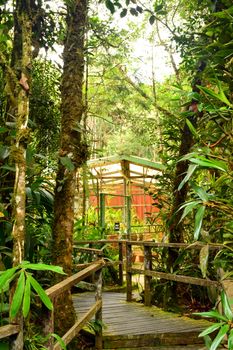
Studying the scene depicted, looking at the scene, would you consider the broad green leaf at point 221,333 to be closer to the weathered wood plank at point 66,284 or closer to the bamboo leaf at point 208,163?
the bamboo leaf at point 208,163

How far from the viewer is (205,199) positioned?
1650mm

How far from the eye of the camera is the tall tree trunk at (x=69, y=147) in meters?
3.29

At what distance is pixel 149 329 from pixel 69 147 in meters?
1.91

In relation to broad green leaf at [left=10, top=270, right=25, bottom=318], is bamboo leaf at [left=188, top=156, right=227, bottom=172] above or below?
above

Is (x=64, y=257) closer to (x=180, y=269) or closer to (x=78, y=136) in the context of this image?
(x=78, y=136)

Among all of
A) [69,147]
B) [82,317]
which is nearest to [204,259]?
[82,317]

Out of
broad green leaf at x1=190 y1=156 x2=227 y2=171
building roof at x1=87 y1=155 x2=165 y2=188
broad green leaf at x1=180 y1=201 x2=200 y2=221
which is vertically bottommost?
broad green leaf at x1=180 y1=201 x2=200 y2=221

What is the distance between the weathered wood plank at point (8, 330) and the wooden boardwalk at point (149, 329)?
2200 mm

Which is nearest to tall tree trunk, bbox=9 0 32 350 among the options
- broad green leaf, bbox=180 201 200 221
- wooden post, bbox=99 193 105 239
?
broad green leaf, bbox=180 201 200 221

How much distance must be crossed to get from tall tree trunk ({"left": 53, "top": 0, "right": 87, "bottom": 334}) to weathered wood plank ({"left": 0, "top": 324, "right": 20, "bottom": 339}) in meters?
1.58

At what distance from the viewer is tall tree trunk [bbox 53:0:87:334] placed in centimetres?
329

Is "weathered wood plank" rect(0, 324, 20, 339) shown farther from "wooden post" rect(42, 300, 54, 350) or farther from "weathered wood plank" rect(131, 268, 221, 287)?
"weathered wood plank" rect(131, 268, 221, 287)

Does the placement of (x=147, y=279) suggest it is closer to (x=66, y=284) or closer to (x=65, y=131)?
(x=65, y=131)

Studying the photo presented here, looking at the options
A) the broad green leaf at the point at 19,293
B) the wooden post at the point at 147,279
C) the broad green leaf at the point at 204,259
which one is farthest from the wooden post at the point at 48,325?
the wooden post at the point at 147,279
